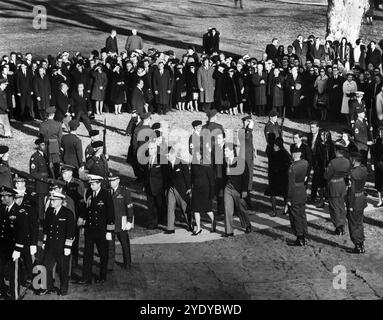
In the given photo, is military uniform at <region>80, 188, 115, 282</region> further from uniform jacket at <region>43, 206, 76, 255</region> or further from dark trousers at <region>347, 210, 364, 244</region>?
dark trousers at <region>347, 210, 364, 244</region>

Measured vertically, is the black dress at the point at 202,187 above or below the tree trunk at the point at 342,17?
below

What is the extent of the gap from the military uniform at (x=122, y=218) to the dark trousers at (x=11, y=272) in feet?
5.35

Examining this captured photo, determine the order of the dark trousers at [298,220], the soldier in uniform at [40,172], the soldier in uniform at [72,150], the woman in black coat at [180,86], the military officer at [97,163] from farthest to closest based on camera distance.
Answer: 1. the woman in black coat at [180,86]
2. the soldier in uniform at [72,150]
3. the soldier in uniform at [40,172]
4. the military officer at [97,163]
5. the dark trousers at [298,220]

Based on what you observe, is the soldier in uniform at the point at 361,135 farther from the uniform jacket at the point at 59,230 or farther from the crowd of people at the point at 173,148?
the uniform jacket at the point at 59,230

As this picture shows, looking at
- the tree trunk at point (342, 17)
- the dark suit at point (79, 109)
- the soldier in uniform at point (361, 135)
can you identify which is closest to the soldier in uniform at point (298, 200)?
the soldier in uniform at point (361, 135)

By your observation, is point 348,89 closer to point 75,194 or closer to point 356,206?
point 356,206

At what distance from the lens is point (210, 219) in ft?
54.4

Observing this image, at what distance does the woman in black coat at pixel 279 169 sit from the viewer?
16.5 metres

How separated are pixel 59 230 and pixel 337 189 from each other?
5.27m

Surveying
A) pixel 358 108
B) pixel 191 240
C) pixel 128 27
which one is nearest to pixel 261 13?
pixel 128 27

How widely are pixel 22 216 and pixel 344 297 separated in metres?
4.80

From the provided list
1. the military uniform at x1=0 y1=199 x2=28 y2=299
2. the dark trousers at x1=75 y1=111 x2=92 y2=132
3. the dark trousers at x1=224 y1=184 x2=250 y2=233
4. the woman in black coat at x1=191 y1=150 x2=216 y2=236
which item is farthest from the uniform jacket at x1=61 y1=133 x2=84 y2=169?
the military uniform at x1=0 y1=199 x2=28 y2=299

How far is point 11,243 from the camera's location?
12656mm

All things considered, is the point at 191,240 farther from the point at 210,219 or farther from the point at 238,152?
the point at 238,152
